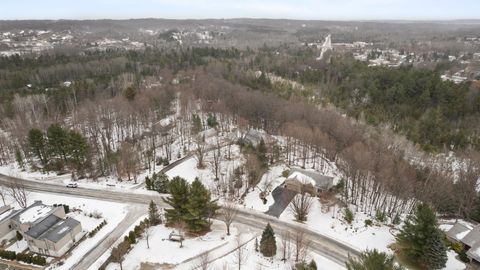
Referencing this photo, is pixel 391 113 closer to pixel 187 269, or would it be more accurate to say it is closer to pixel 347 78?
pixel 347 78

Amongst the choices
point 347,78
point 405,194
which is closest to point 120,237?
point 405,194

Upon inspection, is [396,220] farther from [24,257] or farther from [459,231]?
[24,257]

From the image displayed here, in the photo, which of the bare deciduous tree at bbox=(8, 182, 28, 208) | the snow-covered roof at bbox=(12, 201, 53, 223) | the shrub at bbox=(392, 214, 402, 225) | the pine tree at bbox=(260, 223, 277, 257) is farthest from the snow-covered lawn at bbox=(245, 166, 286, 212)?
the bare deciduous tree at bbox=(8, 182, 28, 208)

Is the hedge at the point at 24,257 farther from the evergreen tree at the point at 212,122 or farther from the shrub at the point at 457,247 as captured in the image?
the shrub at the point at 457,247

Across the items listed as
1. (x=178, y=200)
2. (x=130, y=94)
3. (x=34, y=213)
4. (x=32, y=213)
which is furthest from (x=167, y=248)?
(x=130, y=94)

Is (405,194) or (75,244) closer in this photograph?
(75,244)

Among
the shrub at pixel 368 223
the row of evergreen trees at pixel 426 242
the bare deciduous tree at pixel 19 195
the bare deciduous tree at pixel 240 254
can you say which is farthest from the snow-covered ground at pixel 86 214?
the shrub at pixel 368 223
